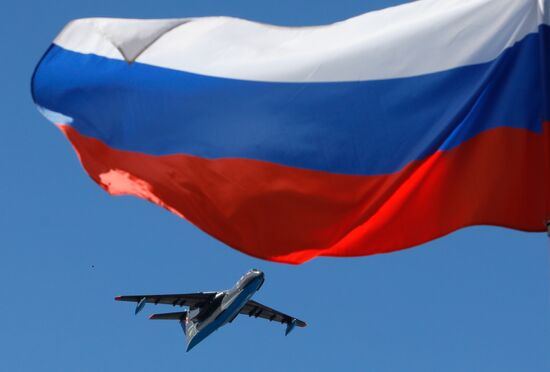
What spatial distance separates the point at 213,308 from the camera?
190ft

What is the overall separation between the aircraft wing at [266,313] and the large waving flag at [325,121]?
55.7 metres

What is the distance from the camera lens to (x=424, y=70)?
800 centimetres

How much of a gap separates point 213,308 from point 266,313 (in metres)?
7.70

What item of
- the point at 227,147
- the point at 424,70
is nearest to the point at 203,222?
the point at 227,147

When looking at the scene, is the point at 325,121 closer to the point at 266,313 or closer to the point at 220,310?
the point at 220,310

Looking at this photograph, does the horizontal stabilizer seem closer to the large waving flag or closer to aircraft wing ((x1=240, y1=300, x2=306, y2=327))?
aircraft wing ((x1=240, y1=300, x2=306, y2=327))

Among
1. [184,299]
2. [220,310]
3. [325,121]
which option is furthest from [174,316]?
[325,121]

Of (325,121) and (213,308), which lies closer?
(325,121)

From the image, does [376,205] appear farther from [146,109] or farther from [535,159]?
[146,109]

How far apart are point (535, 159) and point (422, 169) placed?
0.81 m

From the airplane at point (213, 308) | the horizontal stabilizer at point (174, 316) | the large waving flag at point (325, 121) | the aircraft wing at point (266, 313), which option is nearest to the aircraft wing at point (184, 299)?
the airplane at point (213, 308)

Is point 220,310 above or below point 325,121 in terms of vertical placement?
above

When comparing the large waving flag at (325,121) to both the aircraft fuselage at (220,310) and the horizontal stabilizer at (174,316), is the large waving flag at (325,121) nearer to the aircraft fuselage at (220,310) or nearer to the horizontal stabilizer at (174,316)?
the aircraft fuselage at (220,310)

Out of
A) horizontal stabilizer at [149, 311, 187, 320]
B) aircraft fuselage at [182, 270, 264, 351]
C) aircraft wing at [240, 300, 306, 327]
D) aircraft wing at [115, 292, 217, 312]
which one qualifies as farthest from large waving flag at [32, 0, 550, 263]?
aircraft wing at [240, 300, 306, 327]
